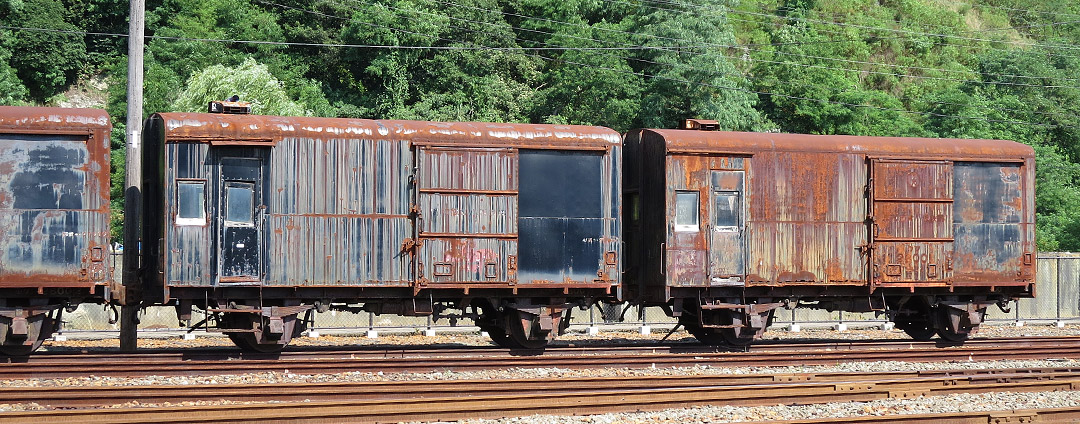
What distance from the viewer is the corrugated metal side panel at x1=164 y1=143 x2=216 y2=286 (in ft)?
53.3

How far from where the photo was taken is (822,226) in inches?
752

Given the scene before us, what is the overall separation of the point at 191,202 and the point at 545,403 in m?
7.29

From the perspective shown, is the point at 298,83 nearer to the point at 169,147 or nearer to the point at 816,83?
the point at 816,83

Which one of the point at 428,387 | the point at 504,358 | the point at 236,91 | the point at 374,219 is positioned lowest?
the point at 504,358

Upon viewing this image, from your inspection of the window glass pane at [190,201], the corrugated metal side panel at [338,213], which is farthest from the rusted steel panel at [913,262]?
the window glass pane at [190,201]

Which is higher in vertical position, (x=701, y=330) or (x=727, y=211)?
(x=727, y=211)

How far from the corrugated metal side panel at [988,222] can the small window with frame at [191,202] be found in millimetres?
13079

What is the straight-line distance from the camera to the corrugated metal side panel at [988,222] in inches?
779

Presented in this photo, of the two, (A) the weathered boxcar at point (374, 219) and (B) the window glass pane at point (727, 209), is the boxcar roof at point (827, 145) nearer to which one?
(B) the window glass pane at point (727, 209)

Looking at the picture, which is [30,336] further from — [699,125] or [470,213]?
[699,125]

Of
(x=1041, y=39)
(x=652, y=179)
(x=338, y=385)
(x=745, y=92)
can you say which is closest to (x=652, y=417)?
(x=338, y=385)

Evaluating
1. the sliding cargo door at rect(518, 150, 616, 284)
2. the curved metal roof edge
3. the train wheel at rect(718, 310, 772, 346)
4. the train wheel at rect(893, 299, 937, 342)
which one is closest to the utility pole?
the sliding cargo door at rect(518, 150, 616, 284)

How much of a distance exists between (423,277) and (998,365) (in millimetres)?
9268

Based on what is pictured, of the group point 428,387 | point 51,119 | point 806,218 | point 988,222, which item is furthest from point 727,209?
point 51,119
